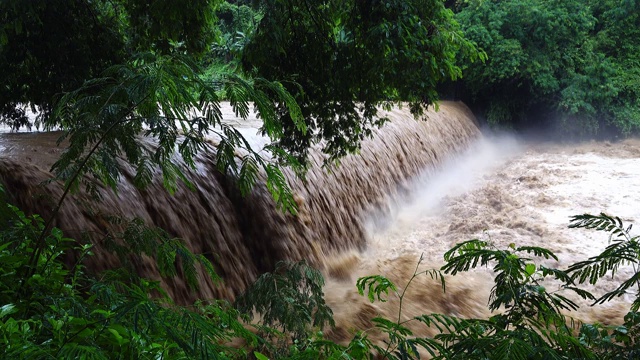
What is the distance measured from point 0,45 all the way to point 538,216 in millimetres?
6948

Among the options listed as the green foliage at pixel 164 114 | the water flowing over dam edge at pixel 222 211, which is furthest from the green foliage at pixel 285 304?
the green foliage at pixel 164 114

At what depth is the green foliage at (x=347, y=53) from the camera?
4.80 metres

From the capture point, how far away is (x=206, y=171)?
18.7 feet

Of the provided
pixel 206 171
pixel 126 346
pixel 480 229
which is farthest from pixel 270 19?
pixel 480 229

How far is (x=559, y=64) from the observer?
16.0 metres

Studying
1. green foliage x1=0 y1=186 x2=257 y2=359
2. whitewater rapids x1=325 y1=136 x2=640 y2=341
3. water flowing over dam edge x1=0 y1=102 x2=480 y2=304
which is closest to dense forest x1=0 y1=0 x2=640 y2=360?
green foliage x1=0 y1=186 x2=257 y2=359

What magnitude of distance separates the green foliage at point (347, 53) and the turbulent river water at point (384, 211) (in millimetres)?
988

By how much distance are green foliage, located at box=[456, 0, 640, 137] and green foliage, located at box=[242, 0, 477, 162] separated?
11365mm

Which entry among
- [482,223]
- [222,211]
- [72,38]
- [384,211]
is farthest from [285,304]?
[482,223]

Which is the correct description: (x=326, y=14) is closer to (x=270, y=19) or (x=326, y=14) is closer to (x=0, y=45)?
(x=270, y=19)

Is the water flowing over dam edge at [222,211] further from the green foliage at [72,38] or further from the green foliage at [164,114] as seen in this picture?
the green foliage at [164,114]

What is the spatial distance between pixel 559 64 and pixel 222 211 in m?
13.1

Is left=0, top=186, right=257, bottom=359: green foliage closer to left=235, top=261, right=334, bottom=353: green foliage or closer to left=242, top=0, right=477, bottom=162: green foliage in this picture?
left=235, top=261, right=334, bottom=353: green foliage

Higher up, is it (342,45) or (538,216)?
(342,45)
